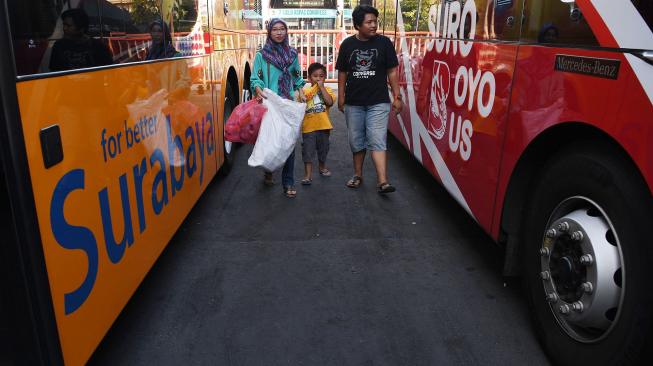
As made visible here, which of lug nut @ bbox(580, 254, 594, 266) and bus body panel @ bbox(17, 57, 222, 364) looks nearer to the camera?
bus body panel @ bbox(17, 57, 222, 364)

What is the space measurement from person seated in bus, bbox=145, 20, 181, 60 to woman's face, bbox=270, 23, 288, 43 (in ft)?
4.87

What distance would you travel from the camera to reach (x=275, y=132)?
4859 mm

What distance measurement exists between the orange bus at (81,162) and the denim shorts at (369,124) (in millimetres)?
2105

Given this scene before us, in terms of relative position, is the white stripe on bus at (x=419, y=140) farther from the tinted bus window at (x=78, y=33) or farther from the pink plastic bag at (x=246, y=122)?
the tinted bus window at (x=78, y=33)

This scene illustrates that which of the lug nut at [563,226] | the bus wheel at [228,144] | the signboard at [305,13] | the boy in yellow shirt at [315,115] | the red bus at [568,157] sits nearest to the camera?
the red bus at [568,157]

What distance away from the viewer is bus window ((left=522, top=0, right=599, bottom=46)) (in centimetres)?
231

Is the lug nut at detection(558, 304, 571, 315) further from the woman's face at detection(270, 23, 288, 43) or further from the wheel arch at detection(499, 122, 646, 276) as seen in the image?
the woman's face at detection(270, 23, 288, 43)

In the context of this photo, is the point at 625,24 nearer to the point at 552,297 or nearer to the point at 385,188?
the point at 552,297

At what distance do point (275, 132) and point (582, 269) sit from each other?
121 inches

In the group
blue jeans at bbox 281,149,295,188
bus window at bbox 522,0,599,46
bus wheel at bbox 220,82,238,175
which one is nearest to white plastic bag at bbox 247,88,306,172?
blue jeans at bbox 281,149,295,188

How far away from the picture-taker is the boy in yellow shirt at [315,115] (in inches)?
213

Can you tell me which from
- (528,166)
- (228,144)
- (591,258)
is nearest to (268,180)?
(228,144)

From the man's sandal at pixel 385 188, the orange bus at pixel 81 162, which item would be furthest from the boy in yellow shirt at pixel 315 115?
the orange bus at pixel 81 162

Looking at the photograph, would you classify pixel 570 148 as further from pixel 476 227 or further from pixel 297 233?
pixel 297 233
